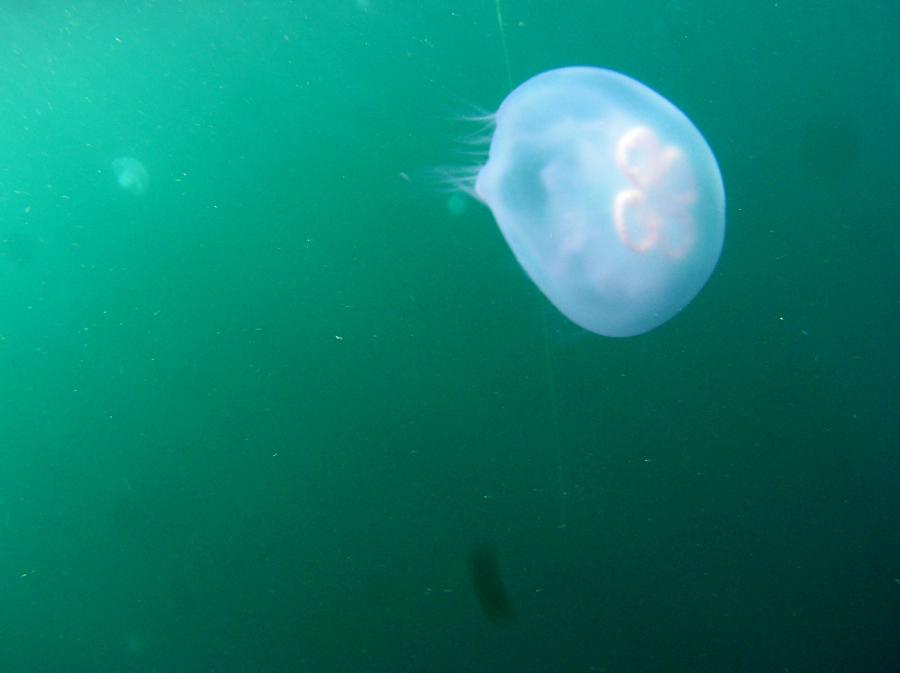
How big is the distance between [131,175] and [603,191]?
2.60 meters

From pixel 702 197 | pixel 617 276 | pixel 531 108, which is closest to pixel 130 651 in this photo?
pixel 617 276

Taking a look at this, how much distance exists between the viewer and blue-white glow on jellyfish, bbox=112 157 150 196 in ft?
11.7

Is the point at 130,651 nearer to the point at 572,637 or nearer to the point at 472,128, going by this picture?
the point at 572,637

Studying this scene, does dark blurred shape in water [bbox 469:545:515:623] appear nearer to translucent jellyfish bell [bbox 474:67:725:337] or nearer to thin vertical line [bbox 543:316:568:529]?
thin vertical line [bbox 543:316:568:529]

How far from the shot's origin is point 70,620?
12.6 feet

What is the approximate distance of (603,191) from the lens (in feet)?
10.5

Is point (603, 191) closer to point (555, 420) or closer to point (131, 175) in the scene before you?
point (555, 420)

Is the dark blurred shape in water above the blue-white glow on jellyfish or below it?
below

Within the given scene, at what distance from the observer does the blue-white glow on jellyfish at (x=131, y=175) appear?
3572 millimetres

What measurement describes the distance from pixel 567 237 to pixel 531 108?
70cm

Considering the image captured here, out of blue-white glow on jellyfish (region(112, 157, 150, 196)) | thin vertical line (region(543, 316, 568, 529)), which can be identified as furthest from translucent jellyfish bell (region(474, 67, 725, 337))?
blue-white glow on jellyfish (region(112, 157, 150, 196))

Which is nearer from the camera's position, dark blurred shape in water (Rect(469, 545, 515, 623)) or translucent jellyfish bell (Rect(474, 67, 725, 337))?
translucent jellyfish bell (Rect(474, 67, 725, 337))

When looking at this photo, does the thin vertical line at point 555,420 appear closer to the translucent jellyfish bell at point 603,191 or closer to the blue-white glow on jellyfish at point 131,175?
the translucent jellyfish bell at point 603,191

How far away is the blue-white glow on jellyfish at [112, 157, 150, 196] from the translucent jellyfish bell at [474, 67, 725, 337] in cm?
190
